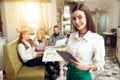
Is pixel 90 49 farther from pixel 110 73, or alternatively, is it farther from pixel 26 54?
pixel 110 73

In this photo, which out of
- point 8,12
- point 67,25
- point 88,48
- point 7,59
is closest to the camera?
point 88,48

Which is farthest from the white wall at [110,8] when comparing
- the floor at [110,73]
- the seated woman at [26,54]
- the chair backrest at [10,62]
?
the chair backrest at [10,62]

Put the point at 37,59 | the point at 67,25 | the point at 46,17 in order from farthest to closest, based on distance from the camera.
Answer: the point at 67,25 → the point at 46,17 → the point at 37,59

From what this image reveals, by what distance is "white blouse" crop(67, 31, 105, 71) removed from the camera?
1.21 m

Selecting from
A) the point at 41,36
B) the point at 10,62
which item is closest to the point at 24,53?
the point at 10,62

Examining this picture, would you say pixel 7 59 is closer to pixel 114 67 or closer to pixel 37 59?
pixel 37 59

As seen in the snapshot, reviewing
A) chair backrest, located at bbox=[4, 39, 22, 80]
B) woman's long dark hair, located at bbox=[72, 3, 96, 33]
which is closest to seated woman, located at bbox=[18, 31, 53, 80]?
chair backrest, located at bbox=[4, 39, 22, 80]

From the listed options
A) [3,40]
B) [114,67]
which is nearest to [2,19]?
[3,40]

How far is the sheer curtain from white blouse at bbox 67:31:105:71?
336 cm

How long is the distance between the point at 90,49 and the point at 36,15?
3528 mm

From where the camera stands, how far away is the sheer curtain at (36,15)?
175 inches

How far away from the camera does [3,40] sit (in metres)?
3.97

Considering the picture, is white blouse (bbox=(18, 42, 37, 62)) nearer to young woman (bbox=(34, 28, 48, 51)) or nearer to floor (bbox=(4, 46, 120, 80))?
young woman (bbox=(34, 28, 48, 51))

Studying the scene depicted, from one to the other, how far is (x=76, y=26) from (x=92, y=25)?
0.40ft
